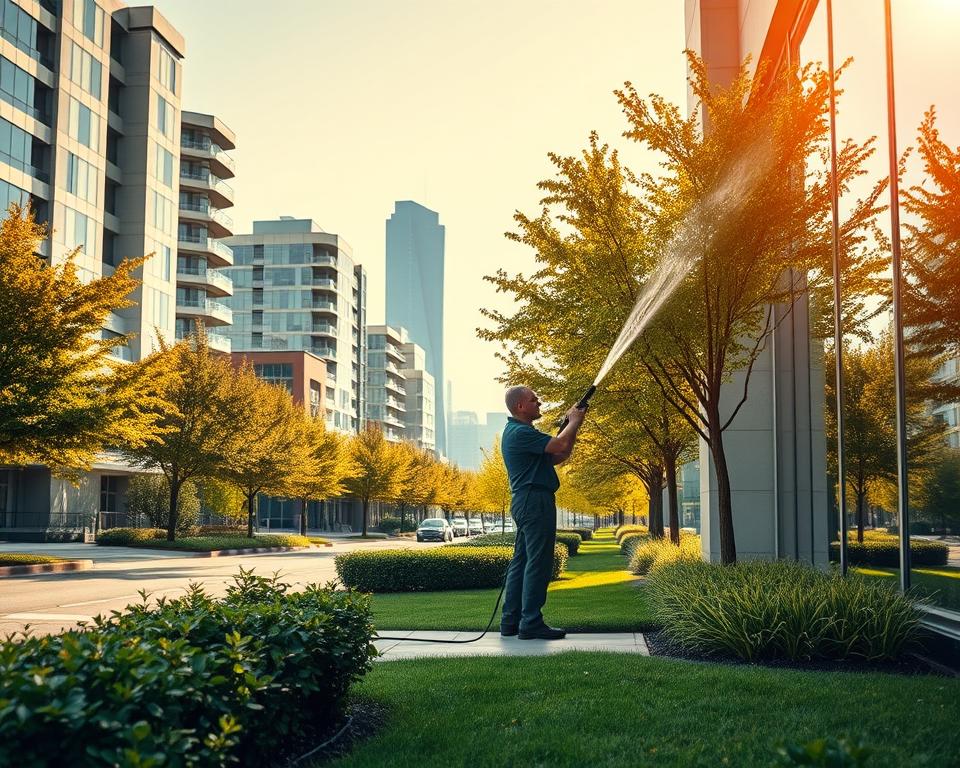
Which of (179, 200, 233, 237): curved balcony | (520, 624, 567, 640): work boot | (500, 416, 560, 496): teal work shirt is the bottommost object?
(520, 624, 567, 640): work boot

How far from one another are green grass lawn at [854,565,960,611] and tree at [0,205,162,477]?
19993 mm

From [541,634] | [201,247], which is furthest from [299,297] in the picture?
[541,634]

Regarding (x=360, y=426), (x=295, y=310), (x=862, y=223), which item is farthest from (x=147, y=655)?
(x=360, y=426)

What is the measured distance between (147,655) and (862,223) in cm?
945

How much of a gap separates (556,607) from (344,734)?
7805mm

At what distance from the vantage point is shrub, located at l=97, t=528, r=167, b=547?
1577 inches

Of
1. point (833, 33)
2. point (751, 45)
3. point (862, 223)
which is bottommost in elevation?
point (862, 223)

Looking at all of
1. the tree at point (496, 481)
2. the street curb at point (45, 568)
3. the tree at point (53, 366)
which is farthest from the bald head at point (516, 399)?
the tree at point (496, 481)

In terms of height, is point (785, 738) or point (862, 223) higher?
point (862, 223)

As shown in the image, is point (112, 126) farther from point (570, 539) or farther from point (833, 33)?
point (833, 33)

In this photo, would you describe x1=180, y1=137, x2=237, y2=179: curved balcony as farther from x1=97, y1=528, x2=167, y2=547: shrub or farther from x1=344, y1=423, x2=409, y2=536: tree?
x1=97, y1=528, x2=167, y2=547: shrub

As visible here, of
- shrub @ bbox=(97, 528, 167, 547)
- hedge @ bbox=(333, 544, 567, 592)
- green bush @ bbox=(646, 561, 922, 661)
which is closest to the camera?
green bush @ bbox=(646, 561, 922, 661)

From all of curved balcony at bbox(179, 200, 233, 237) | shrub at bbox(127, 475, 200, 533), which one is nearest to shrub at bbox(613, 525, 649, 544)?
shrub at bbox(127, 475, 200, 533)

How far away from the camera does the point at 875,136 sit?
9742mm
